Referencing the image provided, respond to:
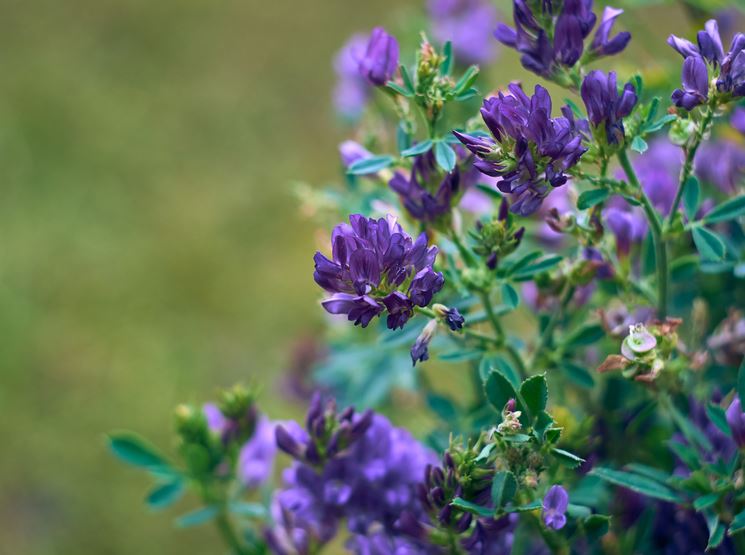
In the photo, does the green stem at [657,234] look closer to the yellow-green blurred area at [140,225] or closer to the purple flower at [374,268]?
the purple flower at [374,268]

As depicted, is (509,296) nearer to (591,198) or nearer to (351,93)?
(591,198)

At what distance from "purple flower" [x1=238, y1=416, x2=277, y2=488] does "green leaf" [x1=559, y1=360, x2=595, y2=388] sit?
0.22 meters

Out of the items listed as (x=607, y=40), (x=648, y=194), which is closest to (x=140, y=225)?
(x=648, y=194)

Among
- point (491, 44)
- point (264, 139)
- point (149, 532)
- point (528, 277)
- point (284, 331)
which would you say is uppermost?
point (264, 139)

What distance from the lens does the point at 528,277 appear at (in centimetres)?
53

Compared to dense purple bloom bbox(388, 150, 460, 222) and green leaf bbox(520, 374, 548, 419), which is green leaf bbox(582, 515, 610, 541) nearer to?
green leaf bbox(520, 374, 548, 419)

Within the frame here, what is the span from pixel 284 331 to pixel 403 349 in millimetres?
1029

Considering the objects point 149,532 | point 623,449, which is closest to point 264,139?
point 149,532

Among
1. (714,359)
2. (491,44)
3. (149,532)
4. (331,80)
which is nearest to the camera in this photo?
(714,359)

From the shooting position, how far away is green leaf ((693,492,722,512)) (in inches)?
18.5

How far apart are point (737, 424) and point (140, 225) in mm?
1652

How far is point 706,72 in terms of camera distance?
450 millimetres

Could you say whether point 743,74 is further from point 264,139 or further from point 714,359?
point 264,139

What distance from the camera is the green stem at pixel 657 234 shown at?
48cm
